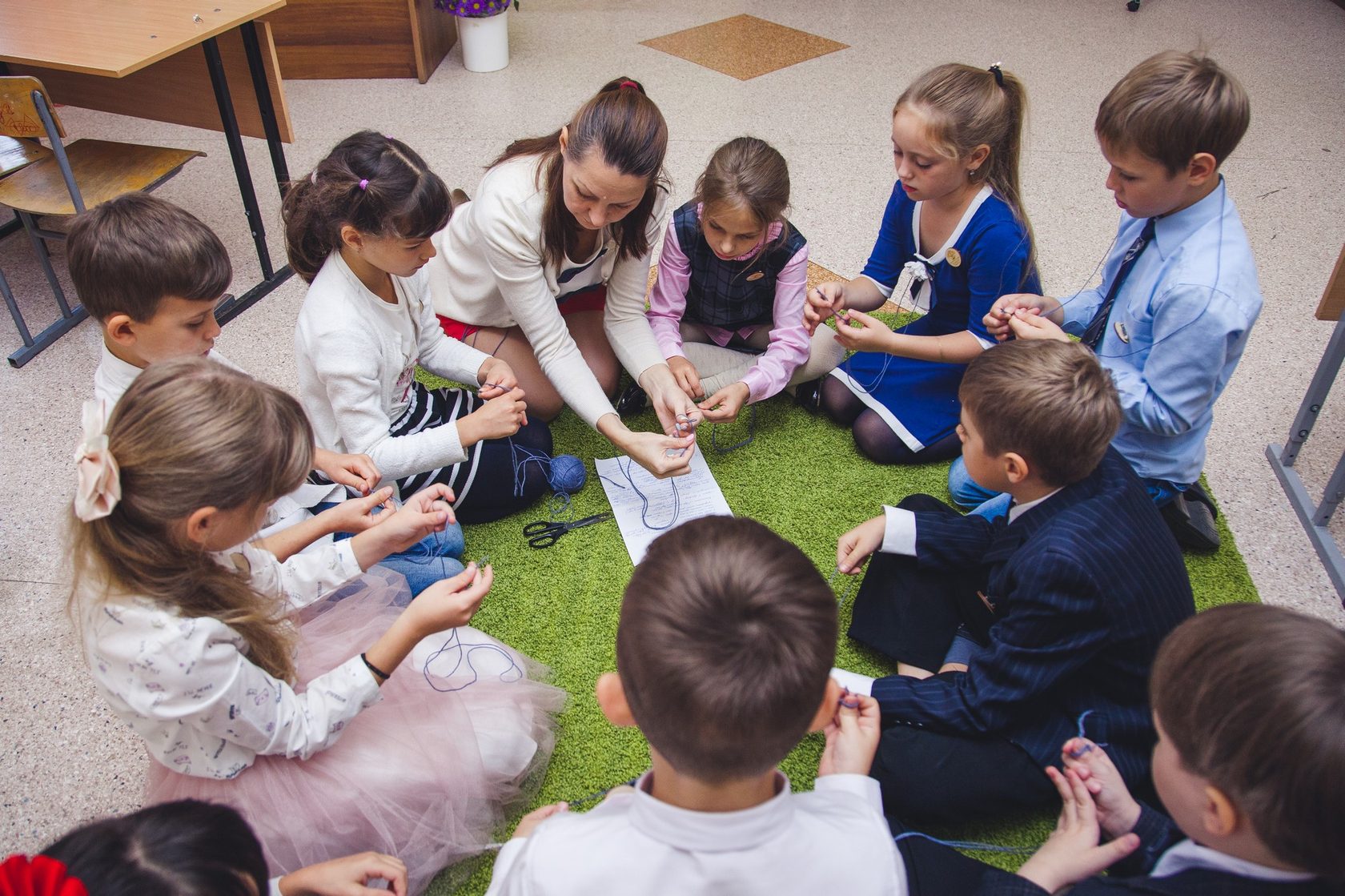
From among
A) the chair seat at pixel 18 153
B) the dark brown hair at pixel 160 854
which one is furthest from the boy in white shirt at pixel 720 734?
the chair seat at pixel 18 153

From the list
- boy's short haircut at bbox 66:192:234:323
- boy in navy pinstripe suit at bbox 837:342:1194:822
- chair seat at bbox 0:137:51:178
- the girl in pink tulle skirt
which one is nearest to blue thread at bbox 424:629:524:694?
the girl in pink tulle skirt

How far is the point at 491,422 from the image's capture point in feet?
5.12

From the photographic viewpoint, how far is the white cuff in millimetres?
1495

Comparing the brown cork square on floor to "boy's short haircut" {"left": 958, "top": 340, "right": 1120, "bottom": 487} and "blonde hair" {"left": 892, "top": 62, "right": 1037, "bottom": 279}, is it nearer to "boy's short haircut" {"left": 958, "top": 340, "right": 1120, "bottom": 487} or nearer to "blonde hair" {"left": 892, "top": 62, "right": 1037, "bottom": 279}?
"blonde hair" {"left": 892, "top": 62, "right": 1037, "bottom": 279}

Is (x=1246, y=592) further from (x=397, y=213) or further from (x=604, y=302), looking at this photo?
(x=397, y=213)

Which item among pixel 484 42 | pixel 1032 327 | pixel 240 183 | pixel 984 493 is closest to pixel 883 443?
pixel 984 493

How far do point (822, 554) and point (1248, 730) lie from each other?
38.0 inches

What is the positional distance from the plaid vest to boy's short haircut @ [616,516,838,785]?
1185 millimetres

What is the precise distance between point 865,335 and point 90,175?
197 centimetres

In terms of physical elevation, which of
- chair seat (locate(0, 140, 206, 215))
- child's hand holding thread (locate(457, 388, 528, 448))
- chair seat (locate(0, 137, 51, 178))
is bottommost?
child's hand holding thread (locate(457, 388, 528, 448))

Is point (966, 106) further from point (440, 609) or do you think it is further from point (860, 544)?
point (440, 609)

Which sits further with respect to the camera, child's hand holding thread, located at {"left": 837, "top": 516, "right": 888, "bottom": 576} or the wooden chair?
the wooden chair

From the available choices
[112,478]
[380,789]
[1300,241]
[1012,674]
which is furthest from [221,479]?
[1300,241]

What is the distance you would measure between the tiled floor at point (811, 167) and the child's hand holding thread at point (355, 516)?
1.19ft
